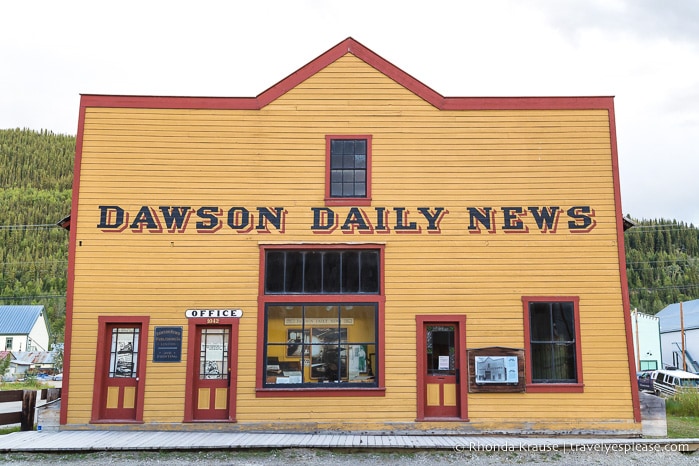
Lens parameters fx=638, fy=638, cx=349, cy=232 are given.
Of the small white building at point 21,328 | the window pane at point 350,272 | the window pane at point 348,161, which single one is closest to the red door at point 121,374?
the window pane at point 350,272

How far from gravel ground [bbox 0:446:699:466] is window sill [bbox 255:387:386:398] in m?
1.81

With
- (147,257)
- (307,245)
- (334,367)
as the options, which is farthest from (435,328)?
(147,257)

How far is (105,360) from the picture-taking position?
1398 cm

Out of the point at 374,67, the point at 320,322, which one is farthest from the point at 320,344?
the point at 374,67

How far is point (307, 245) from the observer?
14258 mm

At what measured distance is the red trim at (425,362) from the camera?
45.0ft

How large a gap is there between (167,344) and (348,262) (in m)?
4.34

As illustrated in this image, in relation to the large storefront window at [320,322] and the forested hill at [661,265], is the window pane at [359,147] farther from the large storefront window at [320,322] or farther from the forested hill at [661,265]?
the forested hill at [661,265]

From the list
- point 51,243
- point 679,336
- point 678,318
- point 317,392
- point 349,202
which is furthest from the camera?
point 51,243

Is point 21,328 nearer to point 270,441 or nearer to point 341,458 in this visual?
point 270,441

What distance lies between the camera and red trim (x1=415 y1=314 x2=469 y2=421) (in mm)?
13727

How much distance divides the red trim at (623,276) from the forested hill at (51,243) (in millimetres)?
73595

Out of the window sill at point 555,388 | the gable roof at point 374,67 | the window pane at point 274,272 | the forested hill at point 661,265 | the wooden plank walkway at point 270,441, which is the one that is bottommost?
the wooden plank walkway at point 270,441

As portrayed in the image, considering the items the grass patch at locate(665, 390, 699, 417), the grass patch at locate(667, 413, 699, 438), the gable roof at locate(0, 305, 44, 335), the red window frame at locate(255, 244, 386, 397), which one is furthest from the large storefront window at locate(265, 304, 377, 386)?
the gable roof at locate(0, 305, 44, 335)
